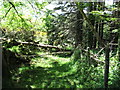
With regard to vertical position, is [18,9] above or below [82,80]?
above

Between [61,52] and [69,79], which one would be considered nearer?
[69,79]

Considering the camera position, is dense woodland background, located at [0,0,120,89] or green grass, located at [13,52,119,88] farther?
green grass, located at [13,52,119,88]

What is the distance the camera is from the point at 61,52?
7734 mm

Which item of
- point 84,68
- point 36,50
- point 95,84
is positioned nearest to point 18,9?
point 36,50

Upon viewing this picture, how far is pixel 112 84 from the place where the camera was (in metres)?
3.68

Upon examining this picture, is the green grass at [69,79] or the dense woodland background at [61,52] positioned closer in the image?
the dense woodland background at [61,52]

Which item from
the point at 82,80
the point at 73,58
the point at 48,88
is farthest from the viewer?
the point at 73,58

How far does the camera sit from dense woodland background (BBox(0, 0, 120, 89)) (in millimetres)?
3559

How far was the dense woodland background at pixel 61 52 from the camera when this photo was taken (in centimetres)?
356

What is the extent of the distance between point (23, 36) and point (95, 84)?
7579 mm

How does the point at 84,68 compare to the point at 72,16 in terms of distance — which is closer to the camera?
the point at 84,68

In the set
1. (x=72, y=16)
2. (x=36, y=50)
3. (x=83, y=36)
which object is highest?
(x=72, y=16)

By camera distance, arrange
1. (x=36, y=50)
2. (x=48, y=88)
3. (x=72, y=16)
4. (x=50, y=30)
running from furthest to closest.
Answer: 1. (x=50, y=30)
2. (x=72, y=16)
3. (x=36, y=50)
4. (x=48, y=88)

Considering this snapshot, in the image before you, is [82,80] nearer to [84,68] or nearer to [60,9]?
Result: [84,68]
